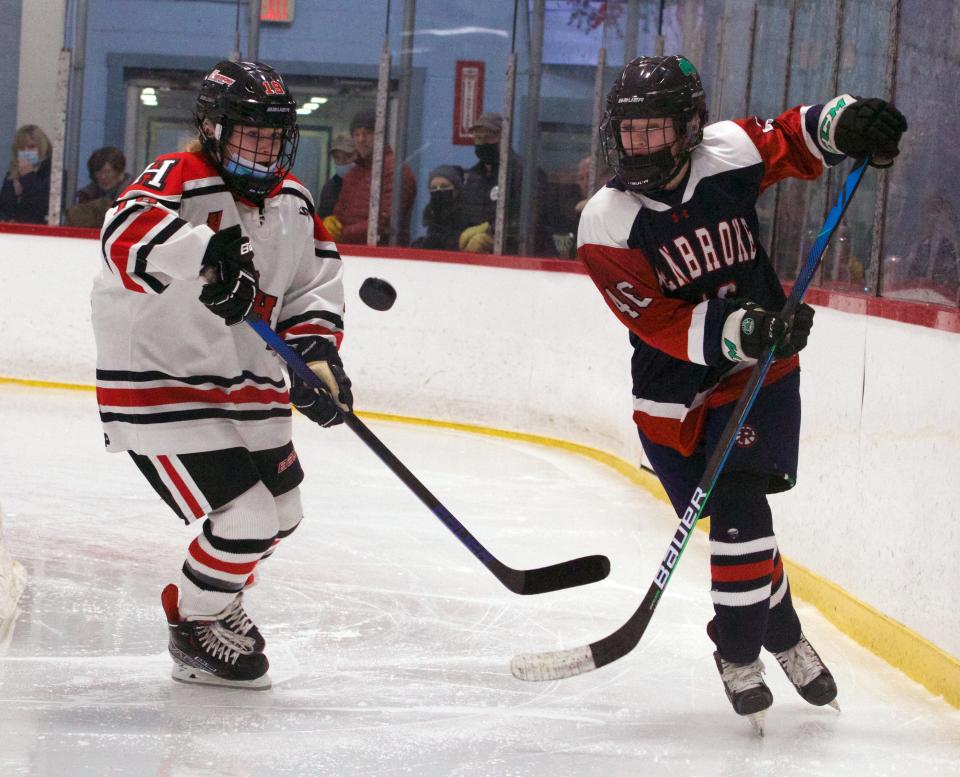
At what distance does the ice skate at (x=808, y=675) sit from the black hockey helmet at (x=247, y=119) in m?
1.12

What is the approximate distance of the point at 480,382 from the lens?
546 centimetres

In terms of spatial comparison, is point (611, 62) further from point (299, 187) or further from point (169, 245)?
point (169, 245)

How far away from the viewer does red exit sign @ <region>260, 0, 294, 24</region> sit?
5.95 meters

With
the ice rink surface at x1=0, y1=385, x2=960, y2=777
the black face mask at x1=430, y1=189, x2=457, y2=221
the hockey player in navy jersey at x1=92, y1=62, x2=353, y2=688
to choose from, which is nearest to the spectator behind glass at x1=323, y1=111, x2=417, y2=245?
the black face mask at x1=430, y1=189, x2=457, y2=221

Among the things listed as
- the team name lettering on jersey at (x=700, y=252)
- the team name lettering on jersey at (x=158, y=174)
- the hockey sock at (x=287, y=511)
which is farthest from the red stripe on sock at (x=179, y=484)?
the team name lettering on jersey at (x=700, y=252)

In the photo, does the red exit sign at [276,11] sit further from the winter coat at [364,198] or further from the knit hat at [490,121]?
the knit hat at [490,121]

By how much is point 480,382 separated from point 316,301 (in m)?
3.17

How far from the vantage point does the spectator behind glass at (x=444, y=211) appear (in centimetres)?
564

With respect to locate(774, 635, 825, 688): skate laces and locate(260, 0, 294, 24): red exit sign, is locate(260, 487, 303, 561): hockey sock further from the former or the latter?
locate(260, 0, 294, 24): red exit sign

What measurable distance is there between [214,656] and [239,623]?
93mm

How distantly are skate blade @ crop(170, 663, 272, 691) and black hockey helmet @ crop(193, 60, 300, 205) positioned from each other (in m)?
0.78

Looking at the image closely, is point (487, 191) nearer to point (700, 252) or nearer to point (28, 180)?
point (28, 180)

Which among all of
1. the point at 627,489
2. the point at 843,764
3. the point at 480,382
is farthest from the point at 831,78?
the point at 480,382

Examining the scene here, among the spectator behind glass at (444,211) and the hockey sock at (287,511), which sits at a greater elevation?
the spectator behind glass at (444,211)
